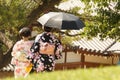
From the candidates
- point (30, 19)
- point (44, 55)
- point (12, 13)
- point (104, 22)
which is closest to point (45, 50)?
point (44, 55)

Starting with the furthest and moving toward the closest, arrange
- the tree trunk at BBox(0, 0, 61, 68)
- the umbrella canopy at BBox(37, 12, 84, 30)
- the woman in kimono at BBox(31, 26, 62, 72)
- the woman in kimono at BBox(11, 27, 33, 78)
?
the tree trunk at BBox(0, 0, 61, 68), the umbrella canopy at BBox(37, 12, 84, 30), the woman in kimono at BBox(11, 27, 33, 78), the woman in kimono at BBox(31, 26, 62, 72)

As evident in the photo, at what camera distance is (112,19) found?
1305 centimetres

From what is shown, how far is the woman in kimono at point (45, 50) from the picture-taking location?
7320 mm

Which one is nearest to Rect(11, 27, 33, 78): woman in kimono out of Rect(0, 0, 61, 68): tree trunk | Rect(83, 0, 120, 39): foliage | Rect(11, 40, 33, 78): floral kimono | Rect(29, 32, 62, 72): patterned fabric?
Rect(11, 40, 33, 78): floral kimono

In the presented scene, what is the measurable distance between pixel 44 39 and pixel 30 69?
Answer: 567 mm

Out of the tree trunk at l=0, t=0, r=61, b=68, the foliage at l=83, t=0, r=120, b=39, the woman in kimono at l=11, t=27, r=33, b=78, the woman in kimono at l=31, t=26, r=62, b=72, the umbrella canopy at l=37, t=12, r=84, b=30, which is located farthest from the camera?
the foliage at l=83, t=0, r=120, b=39

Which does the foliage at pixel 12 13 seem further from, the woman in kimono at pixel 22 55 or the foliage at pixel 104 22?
the woman in kimono at pixel 22 55

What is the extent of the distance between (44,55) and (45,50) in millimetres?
109

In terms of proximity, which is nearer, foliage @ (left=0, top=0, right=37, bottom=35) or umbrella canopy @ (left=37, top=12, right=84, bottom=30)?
umbrella canopy @ (left=37, top=12, right=84, bottom=30)

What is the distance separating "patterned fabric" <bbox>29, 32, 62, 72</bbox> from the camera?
24.1ft

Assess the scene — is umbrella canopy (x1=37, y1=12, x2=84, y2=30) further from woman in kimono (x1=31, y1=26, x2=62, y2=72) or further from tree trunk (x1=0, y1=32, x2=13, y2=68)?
tree trunk (x1=0, y1=32, x2=13, y2=68)

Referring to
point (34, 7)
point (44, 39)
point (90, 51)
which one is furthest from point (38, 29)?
point (44, 39)

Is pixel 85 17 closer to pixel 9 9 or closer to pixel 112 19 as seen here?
pixel 112 19

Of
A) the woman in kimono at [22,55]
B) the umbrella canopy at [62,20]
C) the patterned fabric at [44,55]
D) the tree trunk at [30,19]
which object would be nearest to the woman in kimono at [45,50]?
the patterned fabric at [44,55]
